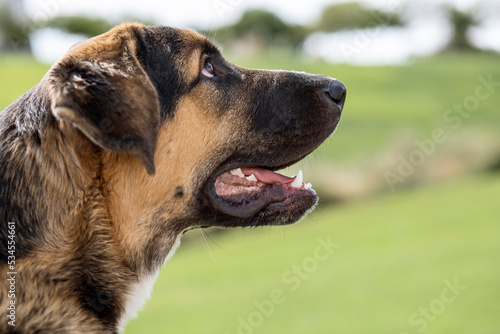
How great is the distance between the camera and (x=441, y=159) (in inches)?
758

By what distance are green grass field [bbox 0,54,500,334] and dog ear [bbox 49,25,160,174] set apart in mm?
1427

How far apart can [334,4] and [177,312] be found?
4912 centimetres

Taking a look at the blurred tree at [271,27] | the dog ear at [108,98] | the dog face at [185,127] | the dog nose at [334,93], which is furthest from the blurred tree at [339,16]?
the dog ear at [108,98]

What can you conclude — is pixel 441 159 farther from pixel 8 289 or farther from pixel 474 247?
pixel 8 289

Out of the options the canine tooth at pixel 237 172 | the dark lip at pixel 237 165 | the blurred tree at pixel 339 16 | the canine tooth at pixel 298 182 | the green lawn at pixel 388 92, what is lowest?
the blurred tree at pixel 339 16

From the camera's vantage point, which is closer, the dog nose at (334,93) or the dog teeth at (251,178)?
the dog teeth at (251,178)

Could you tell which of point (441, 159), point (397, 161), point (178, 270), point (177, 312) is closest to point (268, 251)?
point (178, 270)

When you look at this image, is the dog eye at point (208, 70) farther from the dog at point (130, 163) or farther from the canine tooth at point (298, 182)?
the canine tooth at point (298, 182)

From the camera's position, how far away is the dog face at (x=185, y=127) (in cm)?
299

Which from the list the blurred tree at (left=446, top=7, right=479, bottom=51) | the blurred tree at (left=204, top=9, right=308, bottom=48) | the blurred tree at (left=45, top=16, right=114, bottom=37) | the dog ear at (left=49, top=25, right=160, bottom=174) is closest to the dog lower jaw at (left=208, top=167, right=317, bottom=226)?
the dog ear at (left=49, top=25, right=160, bottom=174)

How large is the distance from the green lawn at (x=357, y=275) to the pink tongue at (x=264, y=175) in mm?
3136

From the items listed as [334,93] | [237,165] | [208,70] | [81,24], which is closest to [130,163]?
[237,165]

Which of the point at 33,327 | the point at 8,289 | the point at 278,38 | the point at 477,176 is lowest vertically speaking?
the point at 278,38

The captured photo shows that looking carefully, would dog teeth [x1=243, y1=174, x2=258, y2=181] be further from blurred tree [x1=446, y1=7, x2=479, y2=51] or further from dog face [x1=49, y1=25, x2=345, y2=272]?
blurred tree [x1=446, y1=7, x2=479, y2=51]
